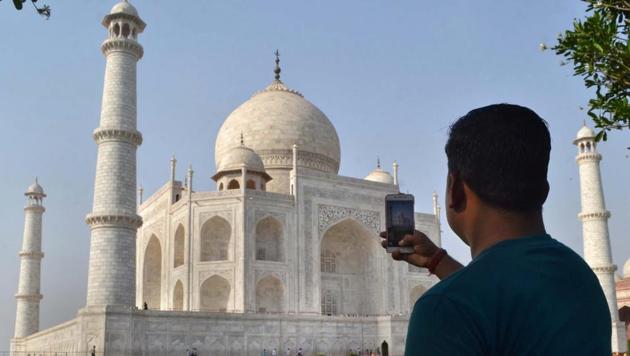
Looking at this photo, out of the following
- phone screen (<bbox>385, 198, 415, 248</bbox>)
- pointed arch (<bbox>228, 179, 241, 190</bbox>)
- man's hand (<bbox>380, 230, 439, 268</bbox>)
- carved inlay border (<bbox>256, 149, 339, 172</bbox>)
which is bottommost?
man's hand (<bbox>380, 230, 439, 268</bbox>)

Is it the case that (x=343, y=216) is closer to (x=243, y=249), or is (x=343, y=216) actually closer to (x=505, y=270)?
(x=243, y=249)

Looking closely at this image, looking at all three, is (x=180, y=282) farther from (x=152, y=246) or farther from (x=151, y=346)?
(x=151, y=346)

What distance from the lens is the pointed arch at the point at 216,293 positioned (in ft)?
76.9

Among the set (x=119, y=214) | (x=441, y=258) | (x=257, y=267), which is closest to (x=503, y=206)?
(x=441, y=258)

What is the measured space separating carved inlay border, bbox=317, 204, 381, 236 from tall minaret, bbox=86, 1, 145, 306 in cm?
830

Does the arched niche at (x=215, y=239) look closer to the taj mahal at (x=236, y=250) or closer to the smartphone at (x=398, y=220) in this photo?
the taj mahal at (x=236, y=250)

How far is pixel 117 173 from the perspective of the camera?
17688 mm

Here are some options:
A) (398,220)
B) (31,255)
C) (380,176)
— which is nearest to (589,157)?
(380,176)

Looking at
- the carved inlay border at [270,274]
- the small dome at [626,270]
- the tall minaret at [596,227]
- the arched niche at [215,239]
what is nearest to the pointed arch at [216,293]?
the arched niche at [215,239]

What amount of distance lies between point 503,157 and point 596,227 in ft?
85.2

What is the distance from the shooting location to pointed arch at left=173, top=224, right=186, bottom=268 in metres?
24.9

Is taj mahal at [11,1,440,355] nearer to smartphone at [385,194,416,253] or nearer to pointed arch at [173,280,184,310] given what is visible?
pointed arch at [173,280,184,310]

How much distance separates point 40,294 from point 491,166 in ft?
86.5

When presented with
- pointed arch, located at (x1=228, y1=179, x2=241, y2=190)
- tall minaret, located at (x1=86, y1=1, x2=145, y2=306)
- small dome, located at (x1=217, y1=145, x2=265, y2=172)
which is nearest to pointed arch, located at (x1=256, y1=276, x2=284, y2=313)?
pointed arch, located at (x1=228, y1=179, x2=241, y2=190)
